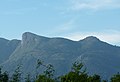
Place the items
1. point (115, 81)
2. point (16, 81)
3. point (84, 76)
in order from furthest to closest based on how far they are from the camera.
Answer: point (16, 81) < point (115, 81) < point (84, 76)

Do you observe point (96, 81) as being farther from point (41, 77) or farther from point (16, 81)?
point (16, 81)

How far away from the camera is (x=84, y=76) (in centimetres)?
7512

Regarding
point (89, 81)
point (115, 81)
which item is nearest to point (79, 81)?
point (89, 81)

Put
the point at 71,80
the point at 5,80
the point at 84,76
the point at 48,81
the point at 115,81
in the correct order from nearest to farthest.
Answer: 1. the point at 71,80
2. the point at 84,76
3. the point at 48,81
4. the point at 115,81
5. the point at 5,80

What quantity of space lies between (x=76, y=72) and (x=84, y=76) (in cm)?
198

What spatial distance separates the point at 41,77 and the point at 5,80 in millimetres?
33204

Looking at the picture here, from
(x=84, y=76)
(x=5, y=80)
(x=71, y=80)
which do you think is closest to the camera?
(x=71, y=80)

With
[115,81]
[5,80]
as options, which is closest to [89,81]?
[115,81]

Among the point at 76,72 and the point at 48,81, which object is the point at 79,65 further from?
the point at 48,81

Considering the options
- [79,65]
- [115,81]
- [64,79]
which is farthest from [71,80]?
[115,81]

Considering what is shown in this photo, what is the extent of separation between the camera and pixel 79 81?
71750 mm

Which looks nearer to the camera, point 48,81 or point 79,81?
point 79,81

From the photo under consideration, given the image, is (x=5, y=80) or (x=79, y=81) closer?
(x=79, y=81)

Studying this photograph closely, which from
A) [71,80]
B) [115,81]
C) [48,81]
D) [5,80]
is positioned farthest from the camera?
[5,80]
